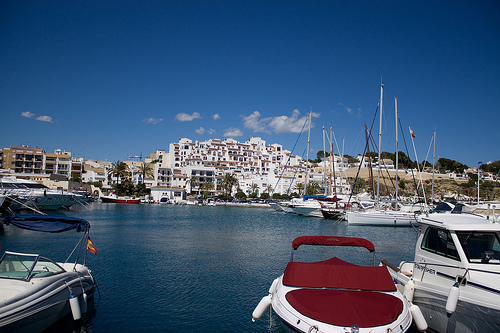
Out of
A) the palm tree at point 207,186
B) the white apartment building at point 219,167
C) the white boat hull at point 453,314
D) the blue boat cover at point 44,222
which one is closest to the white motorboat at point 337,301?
the white boat hull at point 453,314

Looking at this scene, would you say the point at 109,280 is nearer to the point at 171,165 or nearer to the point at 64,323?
the point at 64,323

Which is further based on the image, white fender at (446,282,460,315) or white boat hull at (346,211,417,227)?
white boat hull at (346,211,417,227)

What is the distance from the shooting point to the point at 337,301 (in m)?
9.71

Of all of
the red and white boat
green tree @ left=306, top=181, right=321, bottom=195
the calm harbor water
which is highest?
green tree @ left=306, top=181, right=321, bottom=195

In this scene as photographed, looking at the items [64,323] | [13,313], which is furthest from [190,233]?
[13,313]

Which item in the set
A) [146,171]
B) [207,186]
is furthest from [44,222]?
[146,171]

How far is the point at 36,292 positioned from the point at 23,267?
5.08 ft

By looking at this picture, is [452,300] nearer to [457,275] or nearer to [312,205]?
[457,275]

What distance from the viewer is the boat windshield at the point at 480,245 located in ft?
35.4

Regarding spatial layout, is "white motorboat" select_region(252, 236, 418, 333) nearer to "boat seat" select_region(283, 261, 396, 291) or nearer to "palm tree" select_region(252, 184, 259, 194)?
"boat seat" select_region(283, 261, 396, 291)

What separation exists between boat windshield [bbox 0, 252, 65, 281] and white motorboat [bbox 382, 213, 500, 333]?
460 inches

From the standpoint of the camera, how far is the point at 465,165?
17462 cm

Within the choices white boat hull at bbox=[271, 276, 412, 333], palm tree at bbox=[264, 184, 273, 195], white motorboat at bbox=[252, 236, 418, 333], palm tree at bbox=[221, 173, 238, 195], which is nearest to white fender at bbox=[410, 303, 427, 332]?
white motorboat at bbox=[252, 236, 418, 333]

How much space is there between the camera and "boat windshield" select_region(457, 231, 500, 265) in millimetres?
10781
